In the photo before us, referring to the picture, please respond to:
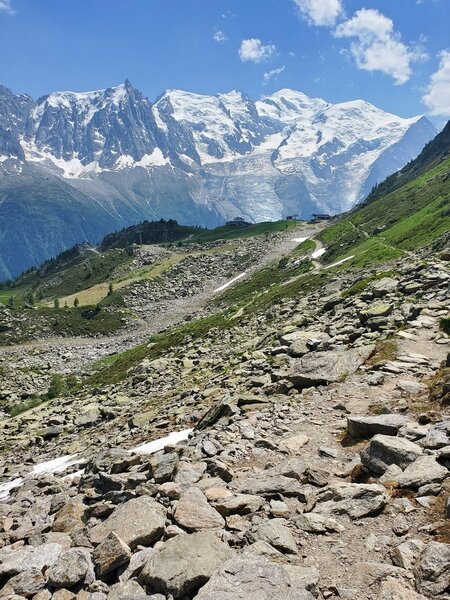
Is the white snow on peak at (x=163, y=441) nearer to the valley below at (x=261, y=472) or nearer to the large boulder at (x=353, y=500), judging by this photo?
the valley below at (x=261, y=472)

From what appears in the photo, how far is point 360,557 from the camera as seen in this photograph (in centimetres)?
845

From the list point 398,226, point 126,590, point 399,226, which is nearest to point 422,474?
point 126,590

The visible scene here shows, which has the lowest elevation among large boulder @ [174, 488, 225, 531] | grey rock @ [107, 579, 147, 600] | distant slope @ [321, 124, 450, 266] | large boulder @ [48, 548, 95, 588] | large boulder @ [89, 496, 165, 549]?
distant slope @ [321, 124, 450, 266]

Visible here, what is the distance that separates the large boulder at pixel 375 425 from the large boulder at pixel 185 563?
6.49 meters

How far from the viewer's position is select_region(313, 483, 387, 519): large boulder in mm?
9688


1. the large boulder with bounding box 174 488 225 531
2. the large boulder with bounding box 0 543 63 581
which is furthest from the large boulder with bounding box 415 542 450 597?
the large boulder with bounding box 0 543 63 581

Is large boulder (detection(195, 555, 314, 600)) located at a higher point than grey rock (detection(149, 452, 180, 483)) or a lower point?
lower

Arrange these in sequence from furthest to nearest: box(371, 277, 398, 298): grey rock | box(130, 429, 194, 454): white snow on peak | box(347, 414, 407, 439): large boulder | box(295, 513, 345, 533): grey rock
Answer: box(371, 277, 398, 298): grey rock → box(130, 429, 194, 454): white snow on peak → box(347, 414, 407, 439): large boulder → box(295, 513, 345, 533): grey rock

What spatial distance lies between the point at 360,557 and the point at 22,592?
6318mm

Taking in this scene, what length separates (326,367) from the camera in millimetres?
20547

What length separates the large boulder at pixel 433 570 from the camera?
7304 mm

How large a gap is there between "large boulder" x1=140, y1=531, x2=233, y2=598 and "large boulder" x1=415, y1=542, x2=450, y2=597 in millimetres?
3291

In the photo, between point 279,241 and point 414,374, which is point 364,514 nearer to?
point 414,374

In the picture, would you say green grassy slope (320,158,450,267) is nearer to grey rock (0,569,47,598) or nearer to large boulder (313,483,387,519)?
large boulder (313,483,387,519)
